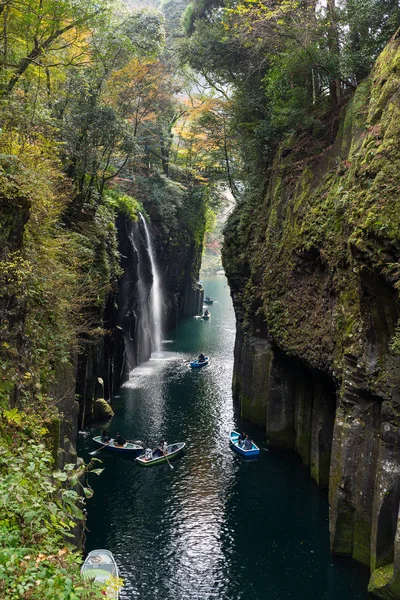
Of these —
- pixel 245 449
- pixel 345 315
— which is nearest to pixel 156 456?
pixel 245 449

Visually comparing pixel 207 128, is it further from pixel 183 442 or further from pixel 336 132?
pixel 183 442

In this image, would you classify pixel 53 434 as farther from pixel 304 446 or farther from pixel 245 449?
pixel 304 446

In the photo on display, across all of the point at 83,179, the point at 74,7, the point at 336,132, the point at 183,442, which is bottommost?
the point at 183,442

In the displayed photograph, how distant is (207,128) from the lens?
131ft

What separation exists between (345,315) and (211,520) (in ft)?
30.5

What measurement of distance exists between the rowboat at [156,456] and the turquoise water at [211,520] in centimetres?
34

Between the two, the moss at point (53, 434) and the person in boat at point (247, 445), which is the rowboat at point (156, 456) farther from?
the moss at point (53, 434)

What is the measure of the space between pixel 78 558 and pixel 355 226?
496 inches

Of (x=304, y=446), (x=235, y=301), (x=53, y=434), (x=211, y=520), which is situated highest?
(x=235, y=301)

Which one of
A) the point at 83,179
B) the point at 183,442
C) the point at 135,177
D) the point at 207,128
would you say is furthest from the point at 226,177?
the point at 183,442

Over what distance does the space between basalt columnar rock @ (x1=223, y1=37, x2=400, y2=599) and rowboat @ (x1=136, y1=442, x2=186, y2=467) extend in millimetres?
5129

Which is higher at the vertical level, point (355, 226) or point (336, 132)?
point (336, 132)

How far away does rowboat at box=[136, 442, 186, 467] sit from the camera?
23484 millimetres

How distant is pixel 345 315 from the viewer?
17.5 meters
